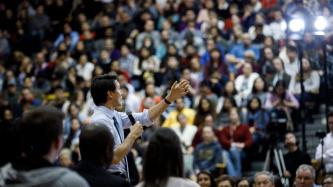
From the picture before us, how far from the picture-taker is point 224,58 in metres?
14.8

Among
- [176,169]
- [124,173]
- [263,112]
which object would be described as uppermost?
[176,169]

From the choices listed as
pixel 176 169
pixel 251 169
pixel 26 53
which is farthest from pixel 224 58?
pixel 176 169

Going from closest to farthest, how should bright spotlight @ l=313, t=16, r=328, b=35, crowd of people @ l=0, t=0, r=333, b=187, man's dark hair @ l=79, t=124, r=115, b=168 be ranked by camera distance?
1. man's dark hair @ l=79, t=124, r=115, b=168
2. bright spotlight @ l=313, t=16, r=328, b=35
3. crowd of people @ l=0, t=0, r=333, b=187

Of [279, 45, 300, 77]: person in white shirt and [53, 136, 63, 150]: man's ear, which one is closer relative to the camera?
[53, 136, 63, 150]: man's ear

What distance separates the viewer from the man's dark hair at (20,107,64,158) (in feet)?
12.7

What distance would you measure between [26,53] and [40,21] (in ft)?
3.79

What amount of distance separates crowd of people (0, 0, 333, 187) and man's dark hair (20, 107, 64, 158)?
2.12 meters

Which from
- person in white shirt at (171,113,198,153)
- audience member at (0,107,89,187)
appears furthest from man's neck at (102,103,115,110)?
person in white shirt at (171,113,198,153)

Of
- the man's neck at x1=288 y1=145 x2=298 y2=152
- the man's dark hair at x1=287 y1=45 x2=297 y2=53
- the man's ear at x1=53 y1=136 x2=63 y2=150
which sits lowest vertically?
the man's neck at x1=288 y1=145 x2=298 y2=152

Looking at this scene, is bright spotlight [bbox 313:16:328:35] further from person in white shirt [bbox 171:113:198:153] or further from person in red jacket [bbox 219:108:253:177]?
person in white shirt [bbox 171:113:198:153]

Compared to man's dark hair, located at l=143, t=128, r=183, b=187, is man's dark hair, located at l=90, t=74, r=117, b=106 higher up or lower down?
higher up

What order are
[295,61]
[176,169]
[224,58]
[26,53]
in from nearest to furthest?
[176,169] < [295,61] < [224,58] < [26,53]

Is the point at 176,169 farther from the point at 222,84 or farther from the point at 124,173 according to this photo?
the point at 222,84

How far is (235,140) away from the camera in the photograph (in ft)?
39.3
